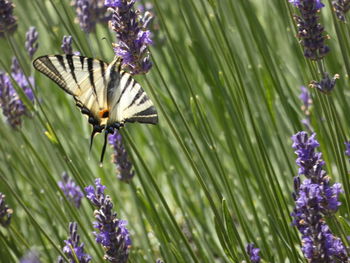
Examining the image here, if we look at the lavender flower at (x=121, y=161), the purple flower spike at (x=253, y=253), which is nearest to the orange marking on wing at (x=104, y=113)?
the lavender flower at (x=121, y=161)

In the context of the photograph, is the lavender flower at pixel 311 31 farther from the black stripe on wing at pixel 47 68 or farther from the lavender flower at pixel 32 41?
the lavender flower at pixel 32 41

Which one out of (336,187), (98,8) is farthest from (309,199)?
(98,8)

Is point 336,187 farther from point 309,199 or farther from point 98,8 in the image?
point 98,8

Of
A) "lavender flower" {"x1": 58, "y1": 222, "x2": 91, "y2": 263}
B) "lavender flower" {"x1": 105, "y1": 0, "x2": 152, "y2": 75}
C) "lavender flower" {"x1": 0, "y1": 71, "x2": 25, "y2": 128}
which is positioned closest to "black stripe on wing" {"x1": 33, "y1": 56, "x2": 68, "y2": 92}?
"lavender flower" {"x1": 0, "y1": 71, "x2": 25, "y2": 128}

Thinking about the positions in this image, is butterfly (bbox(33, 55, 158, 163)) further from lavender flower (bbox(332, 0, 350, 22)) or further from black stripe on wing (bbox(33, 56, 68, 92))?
lavender flower (bbox(332, 0, 350, 22))

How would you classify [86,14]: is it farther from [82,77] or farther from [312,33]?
[312,33]

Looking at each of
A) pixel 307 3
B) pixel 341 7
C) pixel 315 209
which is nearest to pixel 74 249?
pixel 315 209
